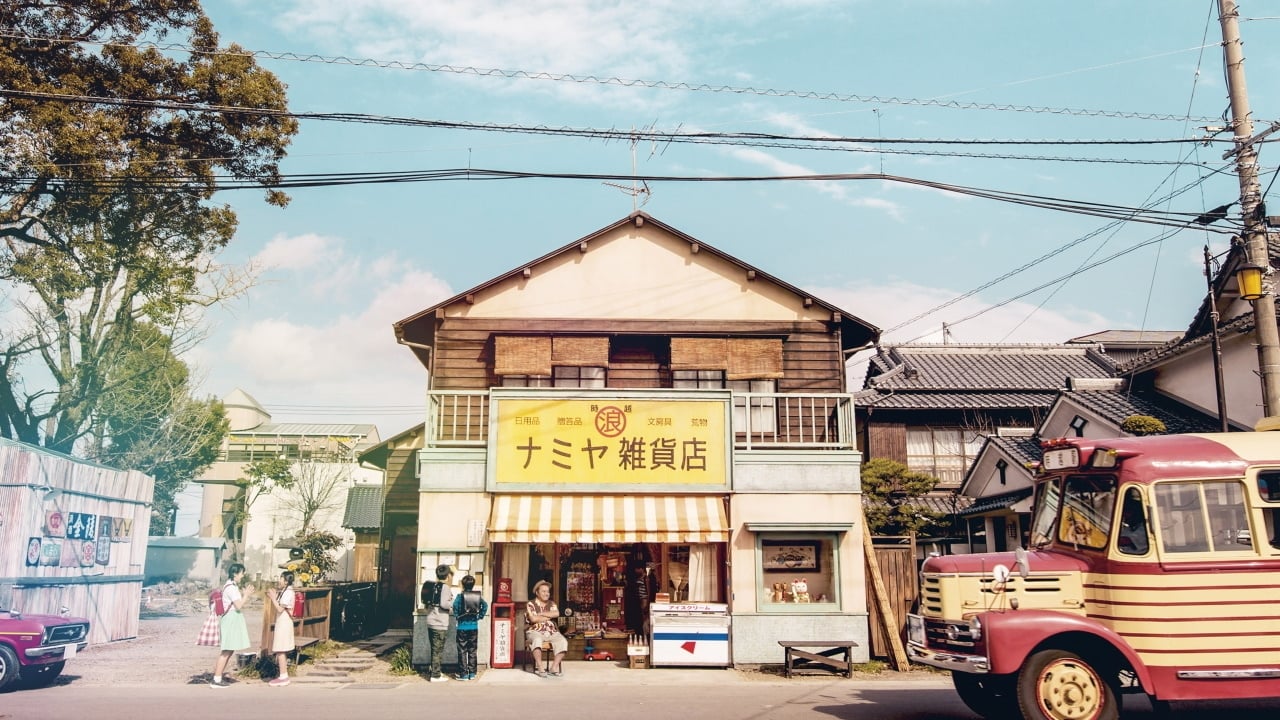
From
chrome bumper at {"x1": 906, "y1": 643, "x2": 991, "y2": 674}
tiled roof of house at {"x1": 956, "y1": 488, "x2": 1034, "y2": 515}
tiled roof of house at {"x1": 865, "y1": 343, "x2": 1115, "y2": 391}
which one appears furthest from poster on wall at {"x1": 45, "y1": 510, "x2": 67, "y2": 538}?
tiled roof of house at {"x1": 865, "y1": 343, "x2": 1115, "y2": 391}

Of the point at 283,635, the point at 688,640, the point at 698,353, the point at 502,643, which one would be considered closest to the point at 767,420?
the point at 698,353

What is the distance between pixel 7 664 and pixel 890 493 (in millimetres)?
17411

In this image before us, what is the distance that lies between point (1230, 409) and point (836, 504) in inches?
451

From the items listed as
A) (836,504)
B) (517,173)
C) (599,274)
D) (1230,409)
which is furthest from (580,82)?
(1230,409)

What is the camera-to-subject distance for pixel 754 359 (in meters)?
19.3

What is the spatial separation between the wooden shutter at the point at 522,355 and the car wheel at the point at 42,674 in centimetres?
918

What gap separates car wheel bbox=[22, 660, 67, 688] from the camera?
1321 cm

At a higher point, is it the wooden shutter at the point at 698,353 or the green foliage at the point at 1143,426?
the wooden shutter at the point at 698,353

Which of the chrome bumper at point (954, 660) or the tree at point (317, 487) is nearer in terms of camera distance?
the chrome bumper at point (954, 660)

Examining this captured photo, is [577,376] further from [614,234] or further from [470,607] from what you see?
[470,607]

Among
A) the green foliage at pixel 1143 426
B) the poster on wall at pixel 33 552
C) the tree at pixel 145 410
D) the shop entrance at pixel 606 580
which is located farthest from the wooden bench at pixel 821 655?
the tree at pixel 145 410

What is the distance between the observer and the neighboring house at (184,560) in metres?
41.6

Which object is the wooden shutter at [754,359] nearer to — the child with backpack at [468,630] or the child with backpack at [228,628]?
the child with backpack at [468,630]

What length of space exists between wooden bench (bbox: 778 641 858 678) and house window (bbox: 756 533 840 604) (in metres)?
1.02
